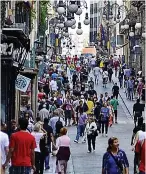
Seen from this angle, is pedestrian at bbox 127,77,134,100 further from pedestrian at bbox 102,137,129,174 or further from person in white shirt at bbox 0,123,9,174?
pedestrian at bbox 102,137,129,174

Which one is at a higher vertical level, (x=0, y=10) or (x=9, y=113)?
(x=0, y=10)

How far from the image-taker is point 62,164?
17906 millimetres

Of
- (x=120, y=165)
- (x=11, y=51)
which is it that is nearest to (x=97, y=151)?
(x=11, y=51)

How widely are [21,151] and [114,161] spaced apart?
178cm

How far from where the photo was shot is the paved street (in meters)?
21.3

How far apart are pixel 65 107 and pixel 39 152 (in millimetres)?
18809

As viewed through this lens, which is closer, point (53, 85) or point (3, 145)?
point (3, 145)

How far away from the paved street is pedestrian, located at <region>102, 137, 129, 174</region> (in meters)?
7.08

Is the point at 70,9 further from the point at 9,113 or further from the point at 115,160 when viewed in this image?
the point at 115,160

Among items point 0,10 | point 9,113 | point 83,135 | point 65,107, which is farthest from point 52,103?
point 0,10

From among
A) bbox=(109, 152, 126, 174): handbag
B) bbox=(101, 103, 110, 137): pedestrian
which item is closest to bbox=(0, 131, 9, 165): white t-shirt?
bbox=(109, 152, 126, 174): handbag

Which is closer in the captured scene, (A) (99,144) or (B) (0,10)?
(B) (0,10)

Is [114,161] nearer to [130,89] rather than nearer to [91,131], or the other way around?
[91,131]

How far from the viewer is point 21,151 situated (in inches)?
553
